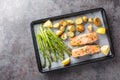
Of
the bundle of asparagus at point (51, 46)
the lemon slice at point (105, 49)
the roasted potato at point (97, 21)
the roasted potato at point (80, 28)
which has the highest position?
the roasted potato at point (97, 21)

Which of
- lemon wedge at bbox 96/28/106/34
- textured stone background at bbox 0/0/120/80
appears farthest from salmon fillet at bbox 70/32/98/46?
textured stone background at bbox 0/0/120/80

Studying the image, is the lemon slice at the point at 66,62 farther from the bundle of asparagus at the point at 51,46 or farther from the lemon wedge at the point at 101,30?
the lemon wedge at the point at 101,30

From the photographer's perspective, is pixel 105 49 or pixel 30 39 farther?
pixel 30 39

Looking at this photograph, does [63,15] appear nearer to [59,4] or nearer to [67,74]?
[59,4]

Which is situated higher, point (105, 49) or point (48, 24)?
point (48, 24)

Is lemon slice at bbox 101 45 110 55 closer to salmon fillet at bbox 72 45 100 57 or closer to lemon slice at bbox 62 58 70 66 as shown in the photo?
salmon fillet at bbox 72 45 100 57

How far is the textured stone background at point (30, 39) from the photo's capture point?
172 centimetres

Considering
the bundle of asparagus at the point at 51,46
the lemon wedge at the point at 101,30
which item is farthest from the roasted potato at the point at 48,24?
the lemon wedge at the point at 101,30

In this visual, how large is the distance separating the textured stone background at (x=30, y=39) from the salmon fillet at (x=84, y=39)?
130 millimetres

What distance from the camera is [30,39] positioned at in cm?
176

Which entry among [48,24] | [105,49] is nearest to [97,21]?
[105,49]

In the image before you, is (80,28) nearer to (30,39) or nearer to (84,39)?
(84,39)

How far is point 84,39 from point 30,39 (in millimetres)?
314

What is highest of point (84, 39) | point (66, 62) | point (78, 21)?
point (78, 21)
